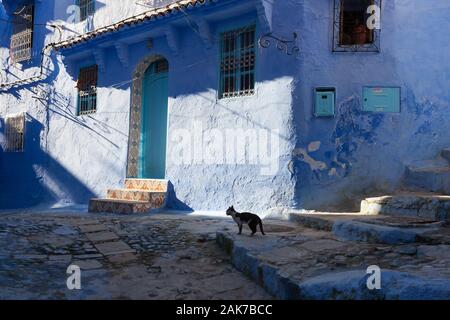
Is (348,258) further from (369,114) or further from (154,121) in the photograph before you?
(154,121)

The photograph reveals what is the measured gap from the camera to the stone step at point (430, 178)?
647 centimetres

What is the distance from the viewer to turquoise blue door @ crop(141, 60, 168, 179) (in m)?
9.43

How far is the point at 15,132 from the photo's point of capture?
1314 centimetres

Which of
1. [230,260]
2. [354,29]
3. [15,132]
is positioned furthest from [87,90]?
[230,260]

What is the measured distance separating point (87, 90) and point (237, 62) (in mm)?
5120

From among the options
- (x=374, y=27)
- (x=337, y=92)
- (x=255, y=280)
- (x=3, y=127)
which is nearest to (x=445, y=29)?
(x=374, y=27)

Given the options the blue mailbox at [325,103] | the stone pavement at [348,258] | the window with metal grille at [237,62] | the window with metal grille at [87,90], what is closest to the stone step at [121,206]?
the window with metal grille at [237,62]

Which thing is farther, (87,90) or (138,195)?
(87,90)

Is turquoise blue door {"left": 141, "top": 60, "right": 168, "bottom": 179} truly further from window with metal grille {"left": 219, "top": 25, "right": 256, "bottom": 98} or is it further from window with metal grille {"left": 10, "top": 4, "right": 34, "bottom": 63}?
window with metal grille {"left": 10, "top": 4, "right": 34, "bottom": 63}

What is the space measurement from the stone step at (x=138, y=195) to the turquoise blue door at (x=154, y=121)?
3.12 feet

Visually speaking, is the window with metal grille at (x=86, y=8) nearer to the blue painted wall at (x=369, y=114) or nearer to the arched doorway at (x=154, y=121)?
the arched doorway at (x=154, y=121)

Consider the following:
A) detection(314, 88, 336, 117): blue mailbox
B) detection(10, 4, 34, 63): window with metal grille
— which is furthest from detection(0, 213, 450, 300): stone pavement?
detection(10, 4, 34, 63): window with metal grille

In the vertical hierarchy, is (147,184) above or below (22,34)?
below

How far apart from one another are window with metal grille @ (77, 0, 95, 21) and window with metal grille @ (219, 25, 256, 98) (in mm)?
4994
